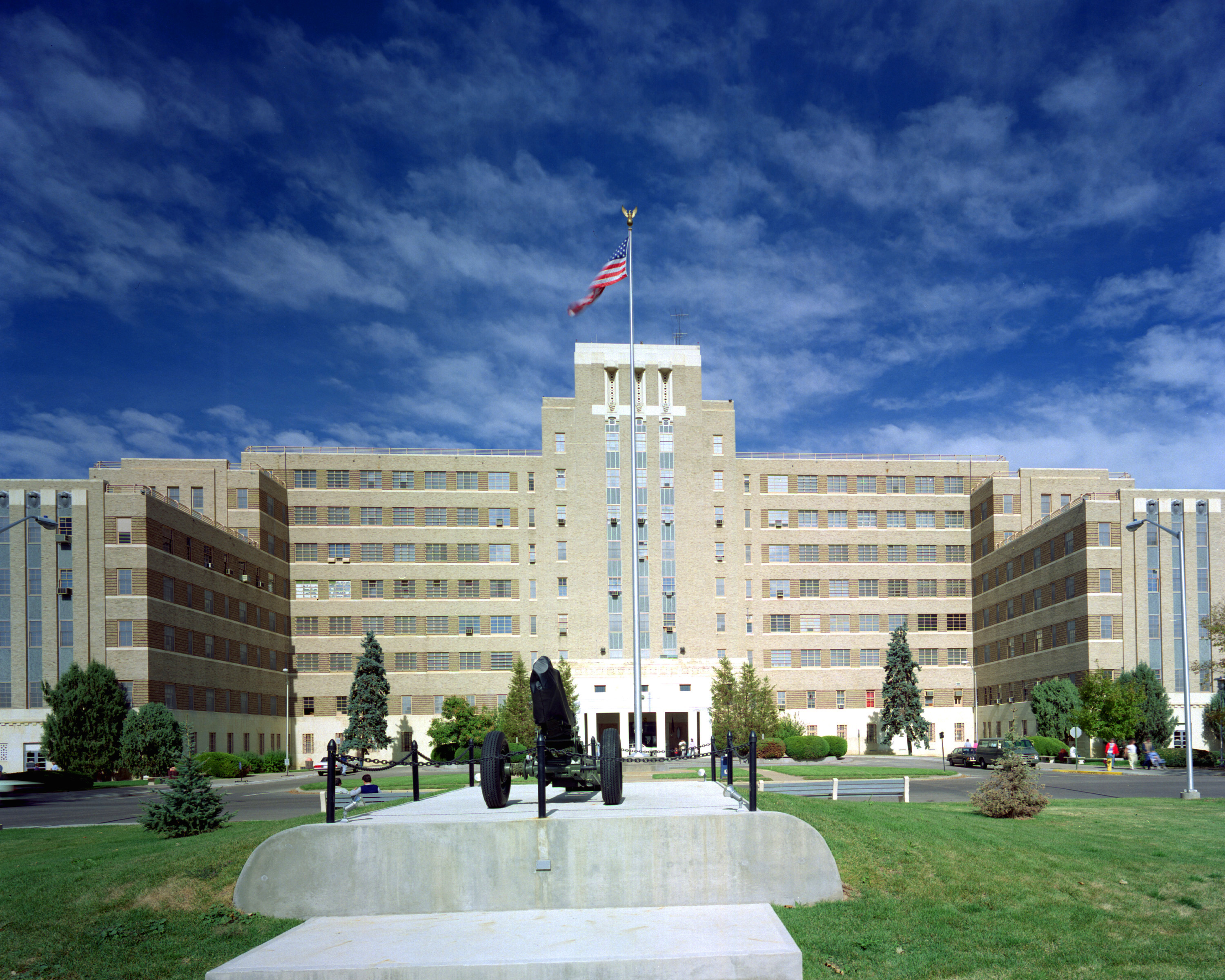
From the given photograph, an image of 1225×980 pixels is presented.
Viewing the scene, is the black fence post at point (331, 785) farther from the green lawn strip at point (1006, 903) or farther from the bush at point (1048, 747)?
the bush at point (1048, 747)

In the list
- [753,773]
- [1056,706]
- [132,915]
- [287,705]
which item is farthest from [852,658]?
[132,915]

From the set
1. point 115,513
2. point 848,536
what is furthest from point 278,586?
point 848,536

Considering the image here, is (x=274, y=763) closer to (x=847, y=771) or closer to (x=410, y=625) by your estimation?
(x=410, y=625)

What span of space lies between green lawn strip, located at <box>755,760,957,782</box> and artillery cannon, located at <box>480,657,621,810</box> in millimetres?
19254

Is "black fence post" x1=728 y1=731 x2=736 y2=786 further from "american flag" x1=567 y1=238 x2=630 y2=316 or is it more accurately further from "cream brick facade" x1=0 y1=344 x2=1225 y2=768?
"cream brick facade" x1=0 y1=344 x2=1225 y2=768

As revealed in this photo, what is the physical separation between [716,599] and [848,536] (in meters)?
12.8

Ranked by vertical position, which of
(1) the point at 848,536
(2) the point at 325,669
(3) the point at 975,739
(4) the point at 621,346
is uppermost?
(4) the point at 621,346

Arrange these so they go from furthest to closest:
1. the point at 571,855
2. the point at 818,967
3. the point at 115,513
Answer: the point at 115,513, the point at 571,855, the point at 818,967

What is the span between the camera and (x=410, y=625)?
254ft

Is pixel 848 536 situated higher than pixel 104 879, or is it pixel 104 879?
pixel 848 536

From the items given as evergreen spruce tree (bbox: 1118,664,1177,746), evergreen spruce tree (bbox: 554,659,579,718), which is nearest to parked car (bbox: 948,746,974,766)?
evergreen spruce tree (bbox: 1118,664,1177,746)

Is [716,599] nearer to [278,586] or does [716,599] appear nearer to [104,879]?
[278,586]

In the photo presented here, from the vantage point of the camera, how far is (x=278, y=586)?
7538 cm

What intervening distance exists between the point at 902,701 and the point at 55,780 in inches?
2278
